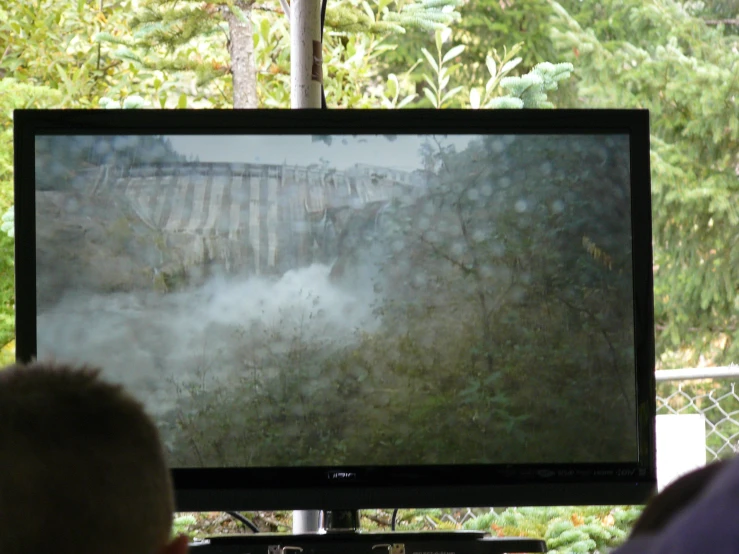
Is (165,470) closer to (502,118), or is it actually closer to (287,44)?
(502,118)

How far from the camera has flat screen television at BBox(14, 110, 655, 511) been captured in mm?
1761

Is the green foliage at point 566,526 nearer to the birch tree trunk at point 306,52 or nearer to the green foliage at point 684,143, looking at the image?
the birch tree trunk at point 306,52

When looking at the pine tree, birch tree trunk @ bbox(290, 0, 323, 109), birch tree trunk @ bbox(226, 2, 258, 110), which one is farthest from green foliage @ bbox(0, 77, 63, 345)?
birch tree trunk @ bbox(290, 0, 323, 109)

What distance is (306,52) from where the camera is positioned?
2.24 metres

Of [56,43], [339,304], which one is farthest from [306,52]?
[56,43]

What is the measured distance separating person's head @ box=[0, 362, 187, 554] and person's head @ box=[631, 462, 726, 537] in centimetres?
44

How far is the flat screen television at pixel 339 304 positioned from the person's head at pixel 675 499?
1.40 m

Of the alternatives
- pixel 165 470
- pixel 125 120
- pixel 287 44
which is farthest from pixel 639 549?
pixel 287 44

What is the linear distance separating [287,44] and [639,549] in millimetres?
4455

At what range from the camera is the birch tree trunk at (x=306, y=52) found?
223cm

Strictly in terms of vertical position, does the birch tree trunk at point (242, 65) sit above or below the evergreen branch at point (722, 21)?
below

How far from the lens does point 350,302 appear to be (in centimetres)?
176

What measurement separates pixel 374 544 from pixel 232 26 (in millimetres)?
3165

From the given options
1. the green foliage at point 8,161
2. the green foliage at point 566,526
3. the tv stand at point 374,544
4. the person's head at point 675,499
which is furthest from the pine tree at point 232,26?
the person's head at point 675,499
